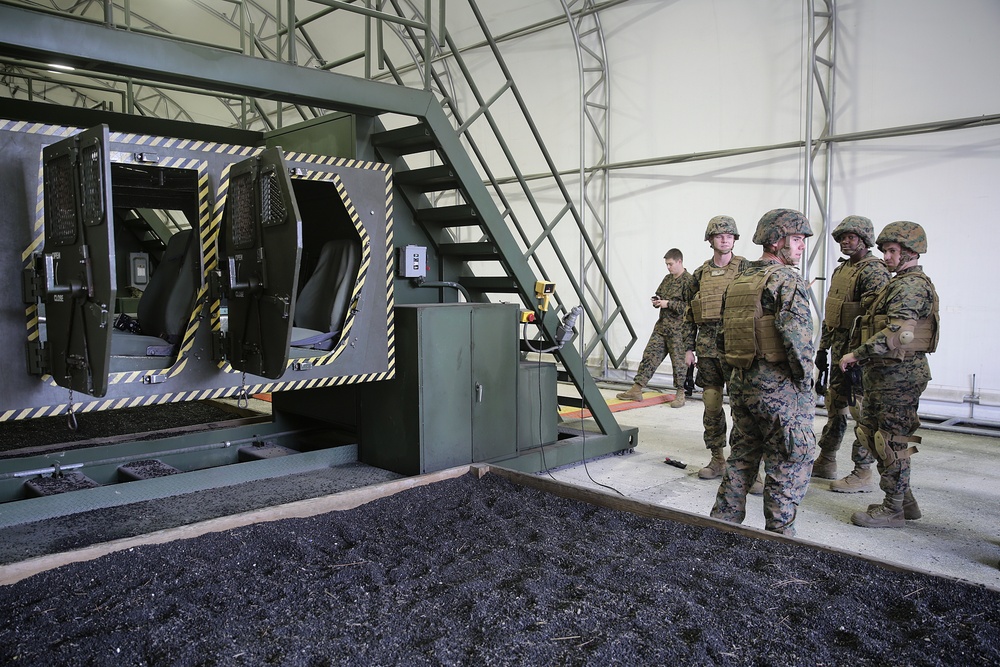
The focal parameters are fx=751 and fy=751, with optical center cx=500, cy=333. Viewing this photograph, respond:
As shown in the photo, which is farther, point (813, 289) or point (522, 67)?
point (522, 67)

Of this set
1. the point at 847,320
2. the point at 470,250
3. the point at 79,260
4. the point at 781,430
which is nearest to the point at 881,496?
the point at 847,320

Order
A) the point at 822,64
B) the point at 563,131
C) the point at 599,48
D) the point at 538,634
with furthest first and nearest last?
1. the point at 563,131
2. the point at 599,48
3. the point at 822,64
4. the point at 538,634

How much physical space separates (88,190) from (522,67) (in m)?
9.70

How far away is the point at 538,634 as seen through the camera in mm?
2654

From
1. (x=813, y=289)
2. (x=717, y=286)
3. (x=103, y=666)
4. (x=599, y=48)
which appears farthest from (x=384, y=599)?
(x=599, y=48)

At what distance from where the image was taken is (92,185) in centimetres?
346

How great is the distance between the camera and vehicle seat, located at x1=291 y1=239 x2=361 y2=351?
192 inches

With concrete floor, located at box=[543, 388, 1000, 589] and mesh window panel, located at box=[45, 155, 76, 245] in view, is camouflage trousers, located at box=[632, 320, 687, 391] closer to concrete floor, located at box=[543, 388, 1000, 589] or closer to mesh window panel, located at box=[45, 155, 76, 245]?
concrete floor, located at box=[543, 388, 1000, 589]

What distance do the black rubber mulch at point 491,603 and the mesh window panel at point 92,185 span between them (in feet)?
5.03

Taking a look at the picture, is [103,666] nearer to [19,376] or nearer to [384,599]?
[384,599]

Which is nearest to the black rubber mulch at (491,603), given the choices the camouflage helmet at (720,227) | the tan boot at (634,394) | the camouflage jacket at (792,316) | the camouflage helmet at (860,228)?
the camouflage jacket at (792,316)

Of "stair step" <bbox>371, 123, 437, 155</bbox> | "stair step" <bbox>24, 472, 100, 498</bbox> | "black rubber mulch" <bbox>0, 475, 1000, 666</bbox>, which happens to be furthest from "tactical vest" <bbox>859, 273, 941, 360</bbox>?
"stair step" <bbox>24, 472, 100, 498</bbox>

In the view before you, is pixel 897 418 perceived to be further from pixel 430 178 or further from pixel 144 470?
pixel 144 470

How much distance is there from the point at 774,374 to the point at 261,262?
2.78m
